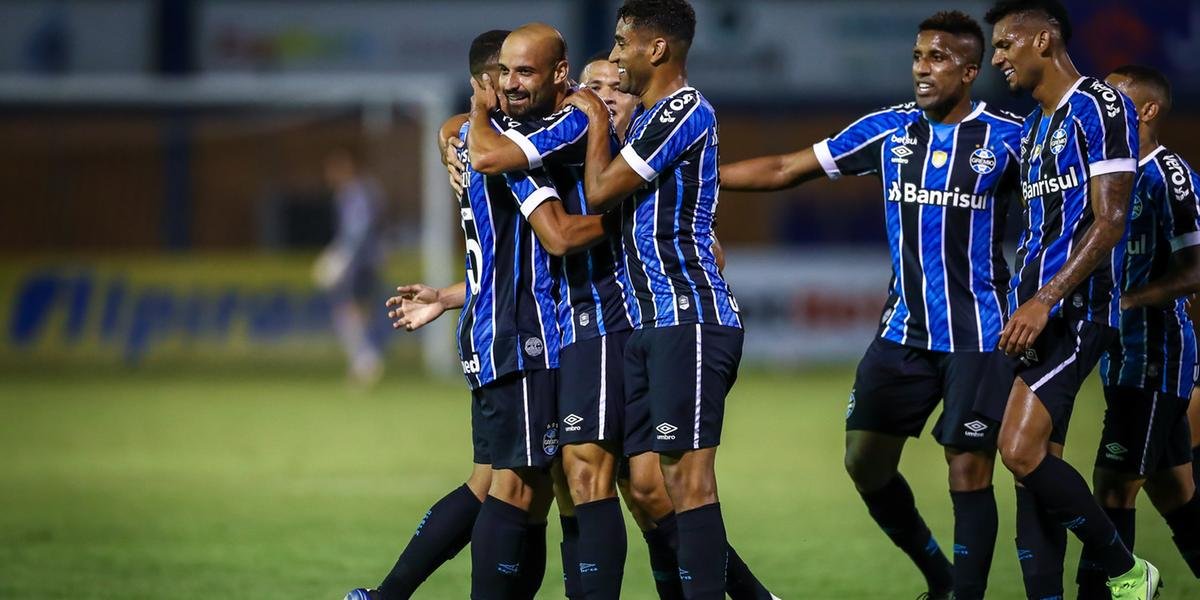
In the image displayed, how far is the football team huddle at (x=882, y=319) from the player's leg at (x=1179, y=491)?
1 cm

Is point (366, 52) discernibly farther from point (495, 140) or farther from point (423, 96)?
point (495, 140)

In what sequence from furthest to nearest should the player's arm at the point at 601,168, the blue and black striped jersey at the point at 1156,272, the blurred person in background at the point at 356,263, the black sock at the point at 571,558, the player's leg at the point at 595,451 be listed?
the blurred person in background at the point at 356,263
the blue and black striped jersey at the point at 1156,272
the black sock at the point at 571,558
the player's leg at the point at 595,451
the player's arm at the point at 601,168

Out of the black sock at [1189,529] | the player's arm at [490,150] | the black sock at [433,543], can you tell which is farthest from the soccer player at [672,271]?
the black sock at [1189,529]

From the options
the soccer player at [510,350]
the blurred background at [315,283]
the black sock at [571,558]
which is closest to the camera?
the soccer player at [510,350]

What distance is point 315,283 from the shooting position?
61.4 ft

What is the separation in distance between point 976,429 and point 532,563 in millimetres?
1735

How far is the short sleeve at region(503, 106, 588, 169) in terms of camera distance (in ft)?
17.8

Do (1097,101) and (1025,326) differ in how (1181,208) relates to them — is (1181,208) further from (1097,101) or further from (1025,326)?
(1025,326)

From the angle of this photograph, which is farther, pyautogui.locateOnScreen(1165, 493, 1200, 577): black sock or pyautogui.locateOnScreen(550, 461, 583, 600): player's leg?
pyautogui.locateOnScreen(1165, 493, 1200, 577): black sock

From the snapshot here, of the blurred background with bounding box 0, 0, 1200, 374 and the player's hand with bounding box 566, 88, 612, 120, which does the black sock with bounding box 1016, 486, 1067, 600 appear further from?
the blurred background with bounding box 0, 0, 1200, 374

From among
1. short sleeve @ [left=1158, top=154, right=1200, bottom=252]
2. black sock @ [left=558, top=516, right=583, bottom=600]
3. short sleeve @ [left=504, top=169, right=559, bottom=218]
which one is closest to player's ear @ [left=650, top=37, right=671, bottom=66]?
short sleeve @ [left=504, top=169, right=559, bottom=218]

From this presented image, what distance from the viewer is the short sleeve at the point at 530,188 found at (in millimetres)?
5457

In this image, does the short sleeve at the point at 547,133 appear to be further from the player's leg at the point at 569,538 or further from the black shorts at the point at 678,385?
the player's leg at the point at 569,538

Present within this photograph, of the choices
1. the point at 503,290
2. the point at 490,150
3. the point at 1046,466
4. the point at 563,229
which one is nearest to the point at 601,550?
the point at 503,290
